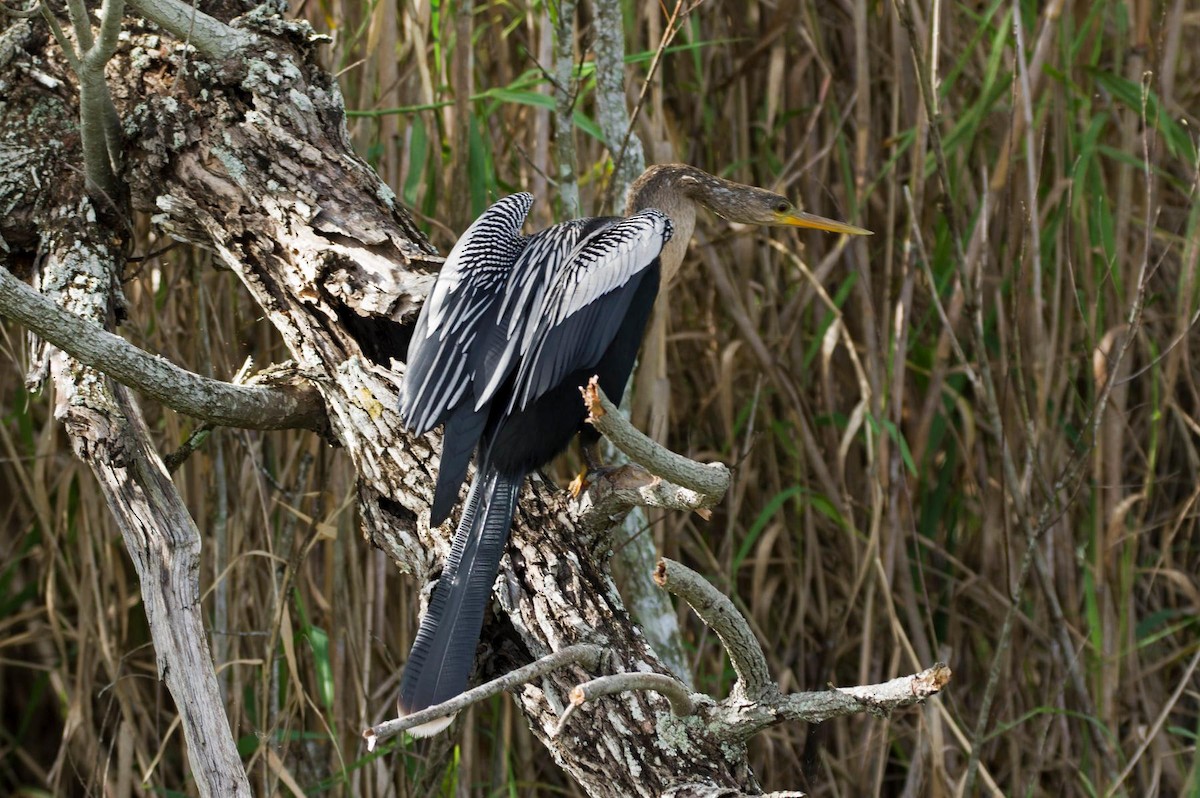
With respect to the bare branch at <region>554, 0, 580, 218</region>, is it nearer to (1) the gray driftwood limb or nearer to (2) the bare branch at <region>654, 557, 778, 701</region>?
(1) the gray driftwood limb

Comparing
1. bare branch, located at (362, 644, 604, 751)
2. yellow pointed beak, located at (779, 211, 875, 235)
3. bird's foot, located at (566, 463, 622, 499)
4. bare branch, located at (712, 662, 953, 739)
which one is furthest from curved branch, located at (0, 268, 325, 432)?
yellow pointed beak, located at (779, 211, 875, 235)

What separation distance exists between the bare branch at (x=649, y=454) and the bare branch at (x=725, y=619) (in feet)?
0.30

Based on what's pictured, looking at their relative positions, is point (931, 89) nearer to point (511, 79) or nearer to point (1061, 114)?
point (1061, 114)

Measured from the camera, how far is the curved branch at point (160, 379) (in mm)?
1370

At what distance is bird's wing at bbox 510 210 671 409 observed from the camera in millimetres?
1880

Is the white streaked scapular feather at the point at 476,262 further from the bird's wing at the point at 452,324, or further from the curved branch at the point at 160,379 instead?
the curved branch at the point at 160,379

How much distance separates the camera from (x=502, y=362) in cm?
184

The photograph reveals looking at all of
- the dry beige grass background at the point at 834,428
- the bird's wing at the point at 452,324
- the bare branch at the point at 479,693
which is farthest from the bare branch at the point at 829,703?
the dry beige grass background at the point at 834,428

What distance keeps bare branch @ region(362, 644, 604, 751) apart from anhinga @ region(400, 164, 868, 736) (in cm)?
26

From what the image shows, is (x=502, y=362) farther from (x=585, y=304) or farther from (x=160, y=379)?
(x=160, y=379)

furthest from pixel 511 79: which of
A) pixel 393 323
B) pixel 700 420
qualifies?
pixel 393 323

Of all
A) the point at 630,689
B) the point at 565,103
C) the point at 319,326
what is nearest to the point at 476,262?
the point at 319,326

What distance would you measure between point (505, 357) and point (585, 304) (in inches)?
7.3

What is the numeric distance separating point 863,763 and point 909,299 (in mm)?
988
